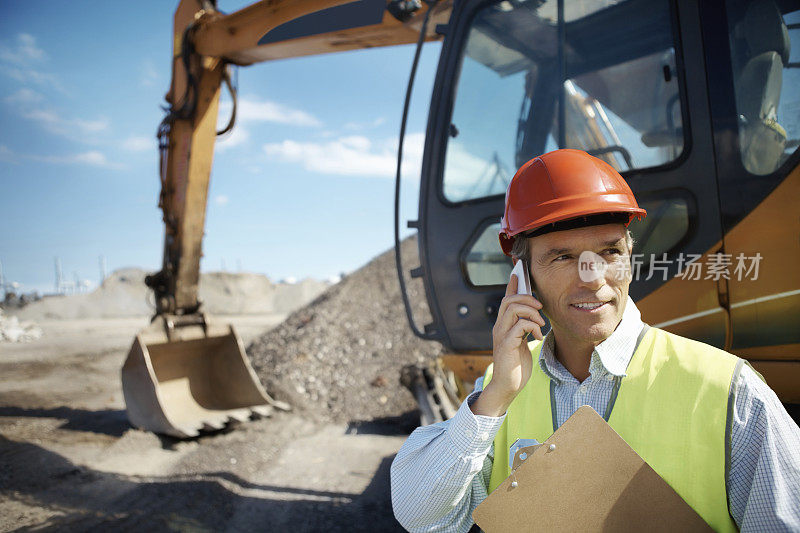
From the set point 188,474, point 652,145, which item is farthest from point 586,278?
point 188,474

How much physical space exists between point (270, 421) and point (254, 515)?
2092 millimetres

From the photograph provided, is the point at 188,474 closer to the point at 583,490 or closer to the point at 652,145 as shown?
the point at 583,490

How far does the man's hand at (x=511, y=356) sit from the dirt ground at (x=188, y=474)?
2.78 m

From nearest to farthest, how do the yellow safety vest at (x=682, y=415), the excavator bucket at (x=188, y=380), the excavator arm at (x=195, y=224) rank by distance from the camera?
the yellow safety vest at (x=682, y=415) < the excavator arm at (x=195, y=224) < the excavator bucket at (x=188, y=380)

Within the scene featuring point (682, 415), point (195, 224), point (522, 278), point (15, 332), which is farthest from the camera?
point (15, 332)

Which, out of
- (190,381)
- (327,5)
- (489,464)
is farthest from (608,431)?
(190,381)

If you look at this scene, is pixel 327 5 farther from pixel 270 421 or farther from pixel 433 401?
pixel 270 421

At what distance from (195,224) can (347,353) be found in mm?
3537

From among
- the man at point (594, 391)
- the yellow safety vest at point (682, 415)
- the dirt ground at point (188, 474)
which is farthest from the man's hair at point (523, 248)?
the dirt ground at point (188, 474)

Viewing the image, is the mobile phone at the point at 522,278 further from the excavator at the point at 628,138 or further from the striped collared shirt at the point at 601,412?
the excavator at the point at 628,138

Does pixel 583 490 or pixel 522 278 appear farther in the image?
pixel 522 278

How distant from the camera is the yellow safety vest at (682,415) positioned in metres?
1.23

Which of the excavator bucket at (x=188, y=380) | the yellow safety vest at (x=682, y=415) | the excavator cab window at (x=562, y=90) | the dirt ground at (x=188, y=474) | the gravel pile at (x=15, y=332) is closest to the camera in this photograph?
the yellow safety vest at (x=682, y=415)

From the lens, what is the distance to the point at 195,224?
5922 millimetres
